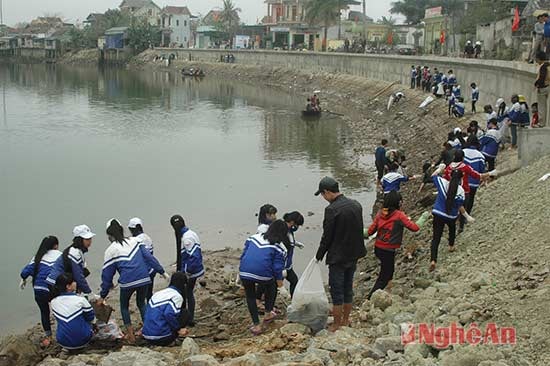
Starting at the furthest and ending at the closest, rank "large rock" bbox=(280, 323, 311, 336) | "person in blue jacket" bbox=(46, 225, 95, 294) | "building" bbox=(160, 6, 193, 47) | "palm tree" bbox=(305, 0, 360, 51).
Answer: "building" bbox=(160, 6, 193, 47) → "palm tree" bbox=(305, 0, 360, 51) → "person in blue jacket" bbox=(46, 225, 95, 294) → "large rock" bbox=(280, 323, 311, 336)

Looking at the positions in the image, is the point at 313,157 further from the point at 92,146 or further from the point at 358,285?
the point at 358,285

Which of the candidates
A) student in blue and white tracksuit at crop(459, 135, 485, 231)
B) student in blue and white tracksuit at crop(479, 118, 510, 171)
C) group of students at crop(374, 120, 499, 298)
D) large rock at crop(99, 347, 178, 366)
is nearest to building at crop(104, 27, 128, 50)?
student in blue and white tracksuit at crop(479, 118, 510, 171)

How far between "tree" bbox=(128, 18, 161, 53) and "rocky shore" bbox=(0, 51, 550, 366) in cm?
9471

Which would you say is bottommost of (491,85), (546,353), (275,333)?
(275,333)

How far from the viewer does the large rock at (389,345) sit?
5.62 m

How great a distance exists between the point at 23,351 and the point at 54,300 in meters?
0.76

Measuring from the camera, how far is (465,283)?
7324 mm

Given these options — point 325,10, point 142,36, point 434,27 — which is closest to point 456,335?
point 434,27

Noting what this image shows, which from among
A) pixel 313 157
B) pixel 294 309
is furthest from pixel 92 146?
pixel 294 309

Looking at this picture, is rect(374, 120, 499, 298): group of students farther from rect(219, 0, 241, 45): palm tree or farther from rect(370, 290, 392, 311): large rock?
rect(219, 0, 241, 45): palm tree

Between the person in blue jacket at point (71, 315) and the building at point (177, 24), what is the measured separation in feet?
347

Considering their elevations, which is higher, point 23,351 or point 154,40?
point 154,40

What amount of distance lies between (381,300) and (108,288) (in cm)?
319

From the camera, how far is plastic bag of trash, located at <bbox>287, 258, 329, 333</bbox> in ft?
22.1
